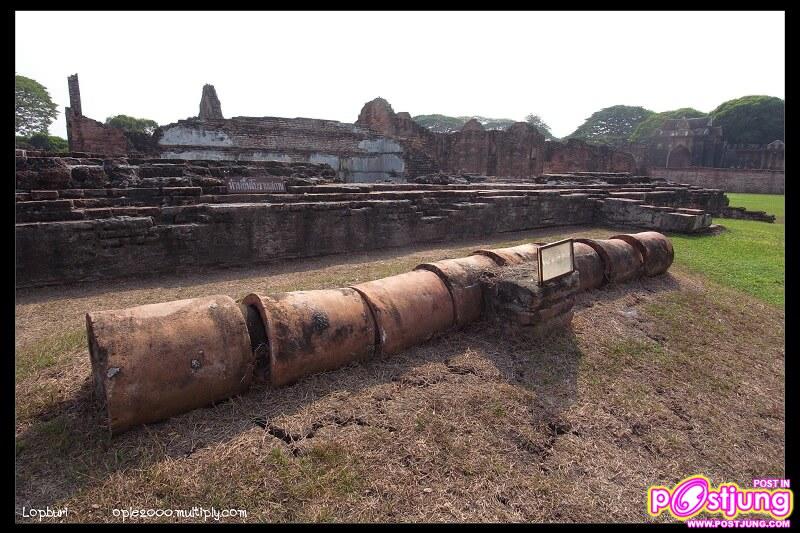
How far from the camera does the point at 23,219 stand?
4.48 meters

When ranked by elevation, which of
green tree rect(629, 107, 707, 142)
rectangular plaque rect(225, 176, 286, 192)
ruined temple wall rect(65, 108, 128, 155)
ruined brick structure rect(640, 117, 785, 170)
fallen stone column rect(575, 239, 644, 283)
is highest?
green tree rect(629, 107, 707, 142)

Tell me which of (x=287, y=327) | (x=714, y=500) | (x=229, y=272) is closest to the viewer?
(x=714, y=500)

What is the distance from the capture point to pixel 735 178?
30.3m

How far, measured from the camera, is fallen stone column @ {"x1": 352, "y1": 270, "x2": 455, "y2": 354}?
2877mm

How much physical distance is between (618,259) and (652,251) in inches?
28.8

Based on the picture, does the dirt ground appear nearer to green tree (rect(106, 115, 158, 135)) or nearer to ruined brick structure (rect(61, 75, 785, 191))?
ruined brick structure (rect(61, 75, 785, 191))

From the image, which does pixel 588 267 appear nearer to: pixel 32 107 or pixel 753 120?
pixel 32 107

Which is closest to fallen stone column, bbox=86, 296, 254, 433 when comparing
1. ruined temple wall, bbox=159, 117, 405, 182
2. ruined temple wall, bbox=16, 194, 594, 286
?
ruined temple wall, bbox=16, 194, 594, 286

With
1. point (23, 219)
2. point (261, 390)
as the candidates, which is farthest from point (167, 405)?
point (23, 219)

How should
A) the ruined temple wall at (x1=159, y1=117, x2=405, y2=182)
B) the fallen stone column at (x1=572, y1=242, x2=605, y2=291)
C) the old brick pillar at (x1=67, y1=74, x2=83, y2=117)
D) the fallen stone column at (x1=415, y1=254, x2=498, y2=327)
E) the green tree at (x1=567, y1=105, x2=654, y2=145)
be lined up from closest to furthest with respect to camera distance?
1. the fallen stone column at (x1=415, y1=254, x2=498, y2=327)
2. the fallen stone column at (x1=572, y1=242, x2=605, y2=291)
3. the ruined temple wall at (x1=159, y1=117, x2=405, y2=182)
4. the old brick pillar at (x1=67, y1=74, x2=83, y2=117)
5. the green tree at (x1=567, y1=105, x2=654, y2=145)

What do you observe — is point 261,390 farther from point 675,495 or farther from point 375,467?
point 675,495

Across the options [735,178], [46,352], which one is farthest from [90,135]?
[735,178]

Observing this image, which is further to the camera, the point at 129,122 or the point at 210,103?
the point at 129,122

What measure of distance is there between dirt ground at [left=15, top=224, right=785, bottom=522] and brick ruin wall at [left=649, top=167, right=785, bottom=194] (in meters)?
33.0
